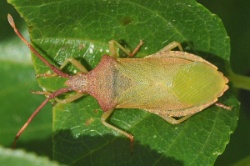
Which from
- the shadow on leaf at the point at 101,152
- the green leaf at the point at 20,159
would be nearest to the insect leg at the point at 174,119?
the shadow on leaf at the point at 101,152

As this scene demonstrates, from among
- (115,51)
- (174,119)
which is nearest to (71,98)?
→ (115,51)

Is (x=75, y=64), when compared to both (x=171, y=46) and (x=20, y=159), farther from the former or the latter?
(x=20, y=159)

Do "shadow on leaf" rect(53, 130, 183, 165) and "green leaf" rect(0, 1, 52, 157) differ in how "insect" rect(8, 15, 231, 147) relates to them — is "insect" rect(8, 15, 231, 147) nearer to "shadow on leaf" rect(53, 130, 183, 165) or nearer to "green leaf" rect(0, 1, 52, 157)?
"shadow on leaf" rect(53, 130, 183, 165)

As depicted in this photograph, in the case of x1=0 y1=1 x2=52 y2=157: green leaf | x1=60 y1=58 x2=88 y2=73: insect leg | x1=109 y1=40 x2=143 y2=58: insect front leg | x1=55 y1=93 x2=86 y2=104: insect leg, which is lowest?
x1=0 y1=1 x2=52 y2=157: green leaf

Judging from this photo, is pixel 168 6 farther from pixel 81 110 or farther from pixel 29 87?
pixel 29 87

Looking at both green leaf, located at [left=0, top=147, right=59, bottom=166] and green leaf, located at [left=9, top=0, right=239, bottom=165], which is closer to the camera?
green leaf, located at [left=0, top=147, right=59, bottom=166]

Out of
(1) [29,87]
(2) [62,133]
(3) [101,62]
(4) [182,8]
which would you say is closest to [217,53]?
(4) [182,8]

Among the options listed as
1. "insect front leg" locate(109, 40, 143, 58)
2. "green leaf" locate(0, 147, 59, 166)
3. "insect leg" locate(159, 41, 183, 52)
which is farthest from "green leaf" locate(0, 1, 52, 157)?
"green leaf" locate(0, 147, 59, 166)
